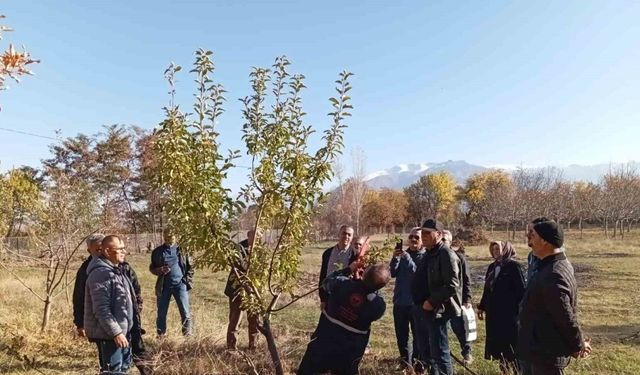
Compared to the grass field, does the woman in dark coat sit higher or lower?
higher

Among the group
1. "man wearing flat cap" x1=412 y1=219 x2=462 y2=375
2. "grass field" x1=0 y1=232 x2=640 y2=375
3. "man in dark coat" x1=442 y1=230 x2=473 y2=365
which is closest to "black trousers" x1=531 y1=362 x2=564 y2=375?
"man wearing flat cap" x1=412 y1=219 x2=462 y2=375

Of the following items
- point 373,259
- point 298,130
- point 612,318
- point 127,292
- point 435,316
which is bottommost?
point 612,318

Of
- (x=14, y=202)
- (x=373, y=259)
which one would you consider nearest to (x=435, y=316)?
(x=373, y=259)

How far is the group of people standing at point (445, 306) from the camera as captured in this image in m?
3.53

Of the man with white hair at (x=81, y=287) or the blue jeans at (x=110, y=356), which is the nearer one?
the blue jeans at (x=110, y=356)

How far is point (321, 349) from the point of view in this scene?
12.4 feet

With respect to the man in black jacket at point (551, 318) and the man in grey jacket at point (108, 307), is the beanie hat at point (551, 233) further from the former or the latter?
the man in grey jacket at point (108, 307)

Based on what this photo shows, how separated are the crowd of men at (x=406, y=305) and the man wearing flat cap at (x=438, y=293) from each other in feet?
0.04

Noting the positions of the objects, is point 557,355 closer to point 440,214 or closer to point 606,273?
point 606,273

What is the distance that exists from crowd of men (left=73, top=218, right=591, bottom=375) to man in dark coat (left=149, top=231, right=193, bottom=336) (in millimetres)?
15

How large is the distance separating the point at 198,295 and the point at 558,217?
1555 inches

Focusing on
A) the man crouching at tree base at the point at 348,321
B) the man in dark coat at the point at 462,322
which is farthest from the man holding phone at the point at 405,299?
the man crouching at tree base at the point at 348,321

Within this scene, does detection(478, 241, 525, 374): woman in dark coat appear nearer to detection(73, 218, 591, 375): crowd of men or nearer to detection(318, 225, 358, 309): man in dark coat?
detection(73, 218, 591, 375): crowd of men

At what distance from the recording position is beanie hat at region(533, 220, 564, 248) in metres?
3.68
